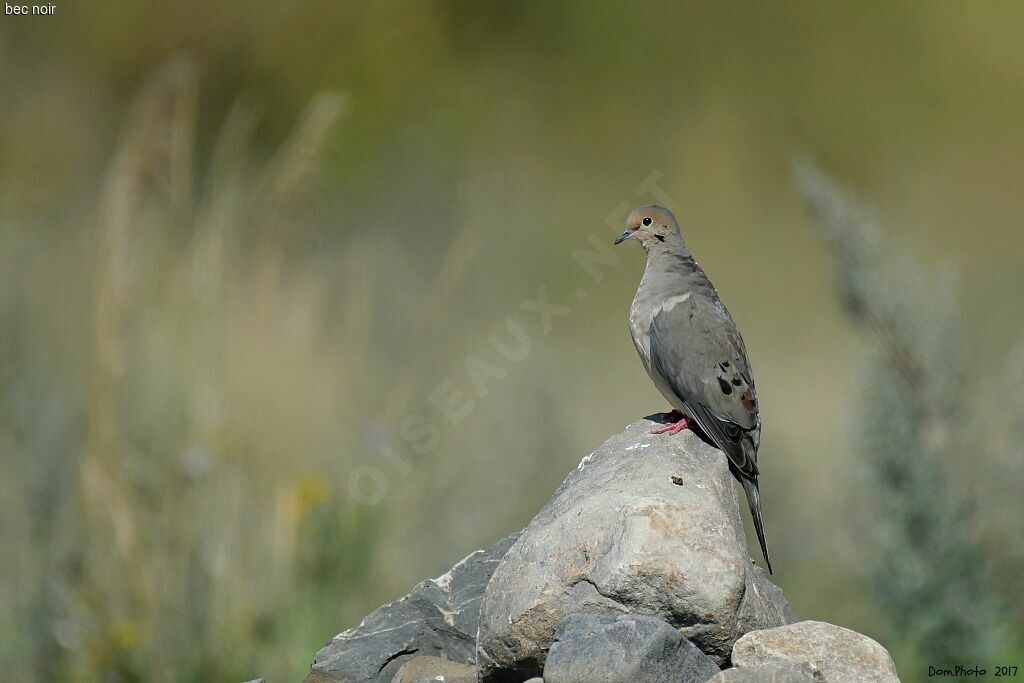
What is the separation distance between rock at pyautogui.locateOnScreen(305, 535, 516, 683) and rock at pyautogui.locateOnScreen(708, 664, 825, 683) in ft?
3.57

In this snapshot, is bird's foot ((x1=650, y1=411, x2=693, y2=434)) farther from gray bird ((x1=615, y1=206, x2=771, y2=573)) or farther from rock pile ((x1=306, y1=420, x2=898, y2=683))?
rock pile ((x1=306, y1=420, x2=898, y2=683))

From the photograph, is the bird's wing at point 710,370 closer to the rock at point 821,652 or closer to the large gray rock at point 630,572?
the large gray rock at point 630,572

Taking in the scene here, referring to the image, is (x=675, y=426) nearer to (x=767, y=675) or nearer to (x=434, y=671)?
(x=434, y=671)

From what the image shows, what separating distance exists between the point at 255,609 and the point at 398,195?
5.61 m

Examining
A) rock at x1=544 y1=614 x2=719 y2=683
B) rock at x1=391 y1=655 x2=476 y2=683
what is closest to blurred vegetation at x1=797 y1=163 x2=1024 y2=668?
rock at x1=391 y1=655 x2=476 y2=683

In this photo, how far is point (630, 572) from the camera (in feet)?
10.5

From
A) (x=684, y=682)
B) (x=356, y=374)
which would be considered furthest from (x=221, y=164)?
(x=684, y=682)

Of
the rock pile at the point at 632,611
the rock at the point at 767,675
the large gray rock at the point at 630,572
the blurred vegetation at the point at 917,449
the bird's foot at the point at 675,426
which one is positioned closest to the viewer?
the rock at the point at 767,675

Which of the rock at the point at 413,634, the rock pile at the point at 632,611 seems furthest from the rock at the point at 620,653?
the rock at the point at 413,634

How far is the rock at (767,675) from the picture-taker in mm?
2943

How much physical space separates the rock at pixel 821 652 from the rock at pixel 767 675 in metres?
0.06

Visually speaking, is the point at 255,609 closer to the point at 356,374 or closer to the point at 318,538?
the point at 318,538

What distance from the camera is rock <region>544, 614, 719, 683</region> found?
3.01m

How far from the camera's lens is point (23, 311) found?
729cm
